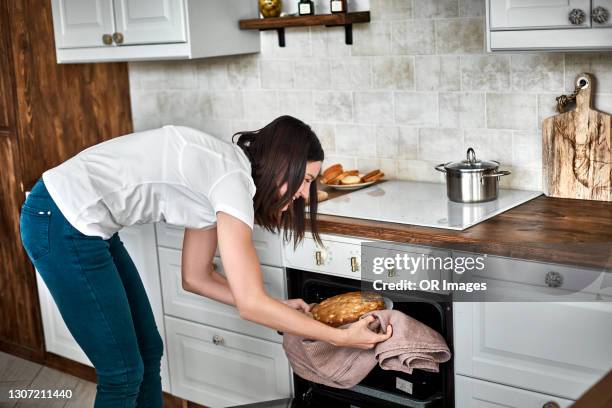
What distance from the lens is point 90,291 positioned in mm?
2279

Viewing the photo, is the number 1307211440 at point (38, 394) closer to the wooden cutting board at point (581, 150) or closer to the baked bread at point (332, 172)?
the baked bread at point (332, 172)

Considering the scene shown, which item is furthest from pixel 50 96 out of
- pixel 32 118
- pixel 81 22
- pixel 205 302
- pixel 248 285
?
pixel 248 285

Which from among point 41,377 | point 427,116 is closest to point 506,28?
point 427,116

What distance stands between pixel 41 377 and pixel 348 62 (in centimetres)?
203

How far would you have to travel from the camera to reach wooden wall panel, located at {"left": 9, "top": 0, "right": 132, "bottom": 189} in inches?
140

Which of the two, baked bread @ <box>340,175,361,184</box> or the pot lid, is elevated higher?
the pot lid

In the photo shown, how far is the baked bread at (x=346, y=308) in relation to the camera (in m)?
2.41

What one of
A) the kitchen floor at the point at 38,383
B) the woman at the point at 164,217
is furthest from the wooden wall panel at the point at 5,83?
the woman at the point at 164,217

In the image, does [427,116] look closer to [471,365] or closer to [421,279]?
[421,279]

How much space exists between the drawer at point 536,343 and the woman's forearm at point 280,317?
1.75 ft

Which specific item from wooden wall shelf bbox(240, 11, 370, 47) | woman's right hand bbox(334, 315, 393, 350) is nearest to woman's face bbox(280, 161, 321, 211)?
woman's right hand bbox(334, 315, 393, 350)

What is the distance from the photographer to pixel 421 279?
2471mm

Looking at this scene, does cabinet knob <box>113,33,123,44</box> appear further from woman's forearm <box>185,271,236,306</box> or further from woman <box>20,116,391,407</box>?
woman's forearm <box>185,271,236,306</box>

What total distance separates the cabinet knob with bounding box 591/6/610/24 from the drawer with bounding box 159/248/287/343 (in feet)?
4.15
